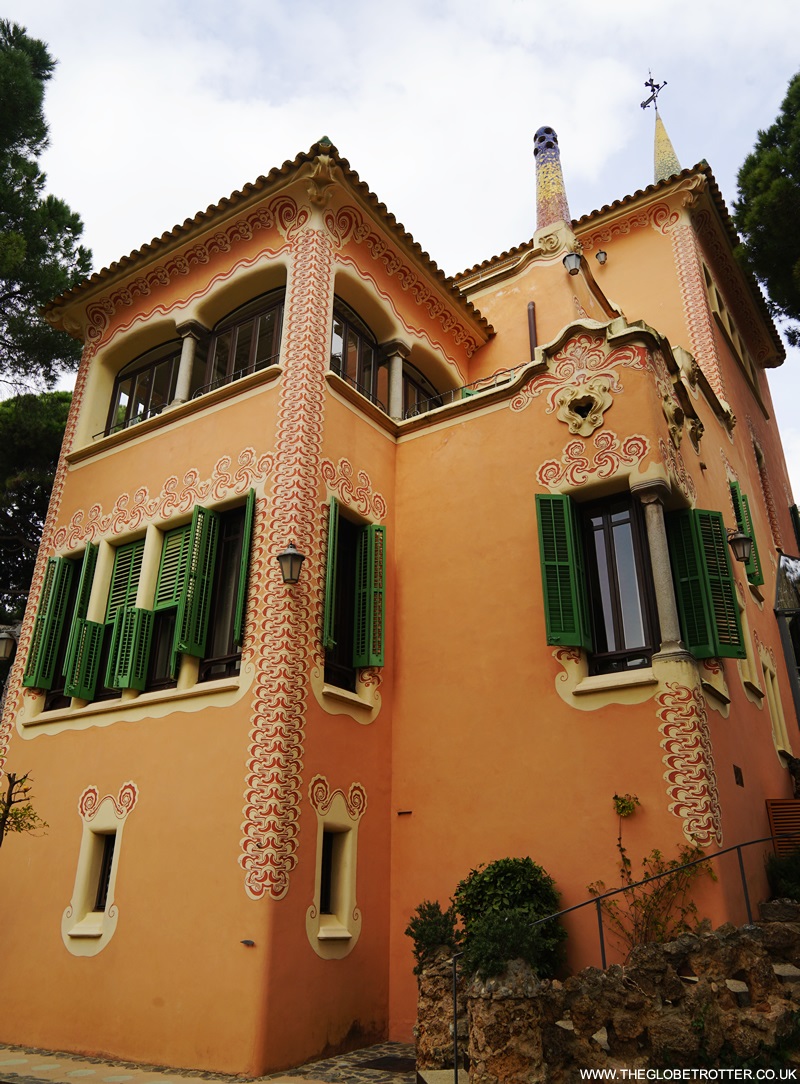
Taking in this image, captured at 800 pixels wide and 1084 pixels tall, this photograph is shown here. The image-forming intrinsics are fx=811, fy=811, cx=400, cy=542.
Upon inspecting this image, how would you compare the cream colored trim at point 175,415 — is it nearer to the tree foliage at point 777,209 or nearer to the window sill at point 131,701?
the window sill at point 131,701

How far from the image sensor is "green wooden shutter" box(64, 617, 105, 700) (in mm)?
10469

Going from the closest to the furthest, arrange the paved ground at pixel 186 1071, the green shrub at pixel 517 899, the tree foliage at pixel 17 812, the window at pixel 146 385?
the paved ground at pixel 186 1071 → the green shrub at pixel 517 899 → the tree foliage at pixel 17 812 → the window at pixel 146 385

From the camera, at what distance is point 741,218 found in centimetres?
1513

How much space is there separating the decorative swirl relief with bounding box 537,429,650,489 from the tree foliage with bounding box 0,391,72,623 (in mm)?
13742

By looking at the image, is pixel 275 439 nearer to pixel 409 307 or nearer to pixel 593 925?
pixel 409 307

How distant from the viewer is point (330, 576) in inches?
374

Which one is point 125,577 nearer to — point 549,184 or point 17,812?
point 17,812

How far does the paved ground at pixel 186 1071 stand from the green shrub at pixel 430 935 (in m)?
0.96

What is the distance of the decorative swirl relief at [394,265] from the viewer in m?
11.5

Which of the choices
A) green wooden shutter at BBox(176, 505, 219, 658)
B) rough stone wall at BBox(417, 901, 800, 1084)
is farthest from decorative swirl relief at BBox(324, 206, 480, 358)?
rough stone wall at BBox(417, 901, 800, 1084)

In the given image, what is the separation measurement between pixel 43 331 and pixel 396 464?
24.8 feet

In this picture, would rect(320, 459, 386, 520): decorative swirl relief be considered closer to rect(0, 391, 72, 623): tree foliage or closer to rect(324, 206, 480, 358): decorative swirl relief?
rect(324, 206, 480, 358): decorative swirl relief

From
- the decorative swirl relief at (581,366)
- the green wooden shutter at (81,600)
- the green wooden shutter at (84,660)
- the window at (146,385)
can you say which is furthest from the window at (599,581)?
the window at (146,385)

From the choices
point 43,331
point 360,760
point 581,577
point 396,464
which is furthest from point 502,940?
point 43,331
